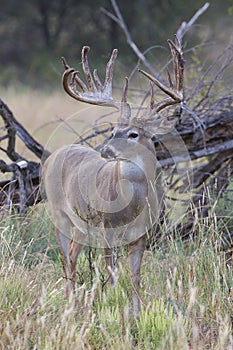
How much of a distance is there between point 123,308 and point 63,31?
61.8 ft

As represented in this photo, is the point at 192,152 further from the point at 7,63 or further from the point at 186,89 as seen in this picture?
the point at 7,63

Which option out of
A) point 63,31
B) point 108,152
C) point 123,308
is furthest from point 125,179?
point 63,31

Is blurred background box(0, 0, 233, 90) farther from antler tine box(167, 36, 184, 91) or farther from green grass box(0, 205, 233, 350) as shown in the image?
green grass box(0, 205, 233, 350)

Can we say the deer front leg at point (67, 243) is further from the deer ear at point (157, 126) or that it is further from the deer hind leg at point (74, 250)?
the deer ear at point (157, 126)

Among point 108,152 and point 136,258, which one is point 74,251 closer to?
point 136,258

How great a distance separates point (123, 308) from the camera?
431cm

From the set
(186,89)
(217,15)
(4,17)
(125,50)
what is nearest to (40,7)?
(4,17)

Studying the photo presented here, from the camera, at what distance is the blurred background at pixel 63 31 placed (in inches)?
783

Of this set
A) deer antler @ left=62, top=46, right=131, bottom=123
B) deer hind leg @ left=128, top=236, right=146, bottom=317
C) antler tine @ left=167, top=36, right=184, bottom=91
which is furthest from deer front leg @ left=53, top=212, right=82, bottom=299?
antler tine @ left=167, top=36, right=184, bottom=91

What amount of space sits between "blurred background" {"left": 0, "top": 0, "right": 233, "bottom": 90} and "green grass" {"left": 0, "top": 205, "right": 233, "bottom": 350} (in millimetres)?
14127

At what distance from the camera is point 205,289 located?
15.0 ft

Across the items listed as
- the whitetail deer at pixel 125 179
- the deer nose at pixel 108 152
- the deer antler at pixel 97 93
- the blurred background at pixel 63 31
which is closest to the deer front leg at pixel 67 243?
the whitetail deer at pixel 125 179

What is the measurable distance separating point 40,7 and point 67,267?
1806 centimetres

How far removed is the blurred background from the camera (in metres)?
19.9
